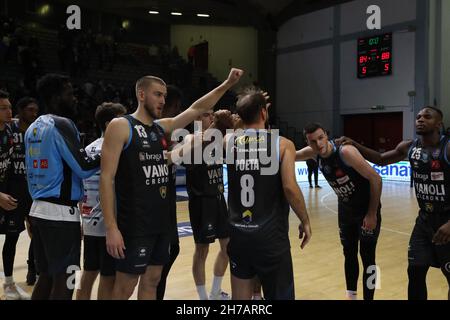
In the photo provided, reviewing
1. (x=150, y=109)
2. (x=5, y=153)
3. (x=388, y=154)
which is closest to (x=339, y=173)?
(x=388, y=154)

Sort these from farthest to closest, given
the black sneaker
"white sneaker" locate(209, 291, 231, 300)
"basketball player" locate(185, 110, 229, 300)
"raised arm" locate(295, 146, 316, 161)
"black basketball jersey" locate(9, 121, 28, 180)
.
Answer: the black sneaker
"black basketball jersey" locate(9, 121, 28, 180)
"raised arm" locate(295, 146, 316, 161)
"white sneaker" locate(209, 291, 231, 300)
"basketball player" locate(185, 110, 229, 300)

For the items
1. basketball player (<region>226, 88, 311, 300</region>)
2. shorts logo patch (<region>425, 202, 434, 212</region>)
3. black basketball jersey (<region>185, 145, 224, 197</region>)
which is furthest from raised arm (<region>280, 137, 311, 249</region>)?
black basketball jersey (<region>185, 145, 224, 197</region>)

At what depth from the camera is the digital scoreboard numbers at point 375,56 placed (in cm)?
2014

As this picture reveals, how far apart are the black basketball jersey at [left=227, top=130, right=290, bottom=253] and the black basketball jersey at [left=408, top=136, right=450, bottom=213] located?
1.41m

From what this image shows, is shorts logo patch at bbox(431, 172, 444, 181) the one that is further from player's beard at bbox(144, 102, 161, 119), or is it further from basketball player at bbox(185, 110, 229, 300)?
player's beard at bbox(144, 102, 161, 119)

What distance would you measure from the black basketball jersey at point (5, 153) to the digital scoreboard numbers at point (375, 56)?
1849 centimetres

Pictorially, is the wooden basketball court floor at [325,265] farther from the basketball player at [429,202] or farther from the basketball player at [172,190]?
the basketball player at [429,202]

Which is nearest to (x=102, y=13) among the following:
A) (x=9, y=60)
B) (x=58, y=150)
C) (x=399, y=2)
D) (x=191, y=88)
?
(x=191, y=88)

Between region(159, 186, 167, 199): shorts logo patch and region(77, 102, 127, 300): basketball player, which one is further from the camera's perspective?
region(77, 102, 127, 300): basketball player

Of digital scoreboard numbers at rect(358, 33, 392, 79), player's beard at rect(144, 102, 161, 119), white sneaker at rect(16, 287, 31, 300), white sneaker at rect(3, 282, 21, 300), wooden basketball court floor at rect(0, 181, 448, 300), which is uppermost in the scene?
digital scoreboard numbers at rect(358, 33, 392, 79)

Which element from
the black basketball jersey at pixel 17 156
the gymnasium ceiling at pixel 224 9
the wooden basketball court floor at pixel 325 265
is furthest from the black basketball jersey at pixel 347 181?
the gymnasium ceiling at pixel 224 9

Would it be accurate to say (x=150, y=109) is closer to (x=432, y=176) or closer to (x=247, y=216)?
(x=247, y=216)

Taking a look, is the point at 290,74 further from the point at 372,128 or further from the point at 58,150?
the point at 58,150

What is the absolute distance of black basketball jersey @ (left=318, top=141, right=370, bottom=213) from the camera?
4137 mm
